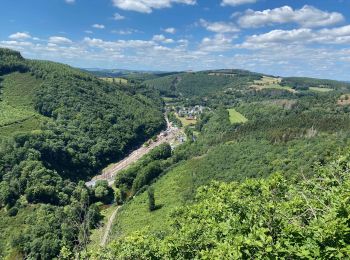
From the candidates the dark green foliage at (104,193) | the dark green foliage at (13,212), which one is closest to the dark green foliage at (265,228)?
the dark green foliage at (13,212)

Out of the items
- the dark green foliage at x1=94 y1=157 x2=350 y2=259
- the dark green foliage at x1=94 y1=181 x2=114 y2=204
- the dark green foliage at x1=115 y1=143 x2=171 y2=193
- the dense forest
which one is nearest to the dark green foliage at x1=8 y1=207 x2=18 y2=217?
the dense forest

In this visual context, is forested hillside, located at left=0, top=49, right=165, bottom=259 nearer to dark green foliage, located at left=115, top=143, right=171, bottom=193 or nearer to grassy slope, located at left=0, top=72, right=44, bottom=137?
grassy slope, located at left=0, top=72, right=44, bottom=137

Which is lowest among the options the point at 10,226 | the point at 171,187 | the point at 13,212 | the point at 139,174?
the point at 10,226

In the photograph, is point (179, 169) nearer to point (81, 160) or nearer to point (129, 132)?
point (81, 160)

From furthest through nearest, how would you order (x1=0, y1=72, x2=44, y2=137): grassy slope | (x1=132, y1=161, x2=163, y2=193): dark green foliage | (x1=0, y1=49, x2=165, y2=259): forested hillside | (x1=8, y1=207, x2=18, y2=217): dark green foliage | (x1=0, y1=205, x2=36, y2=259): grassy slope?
(x1=0, y1=72, x2=44, y2=137): grassy slope
(x1=132, y1=161, x2=163, y2=193): dark green foliage
(x1=8, y1=207, x2=18, y2=217): dark green foliage
(x1=0, y1=49, x2=165, y2=259): forested hillside
(x1=0, y1=205, x2=36, y2=259): grassy slope

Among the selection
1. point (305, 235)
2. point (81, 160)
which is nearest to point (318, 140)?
point (81, 160)

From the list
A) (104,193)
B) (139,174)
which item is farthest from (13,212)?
(139,174)

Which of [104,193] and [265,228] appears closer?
[265,228]

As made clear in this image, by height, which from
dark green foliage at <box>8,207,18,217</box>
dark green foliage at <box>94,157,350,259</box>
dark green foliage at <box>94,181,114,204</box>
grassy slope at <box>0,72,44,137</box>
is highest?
dark green foliage at <box>94,157,350,259</box>

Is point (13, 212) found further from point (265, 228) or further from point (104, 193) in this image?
point (265, 228)

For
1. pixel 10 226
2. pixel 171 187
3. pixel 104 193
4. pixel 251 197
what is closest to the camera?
pixel 251 197
